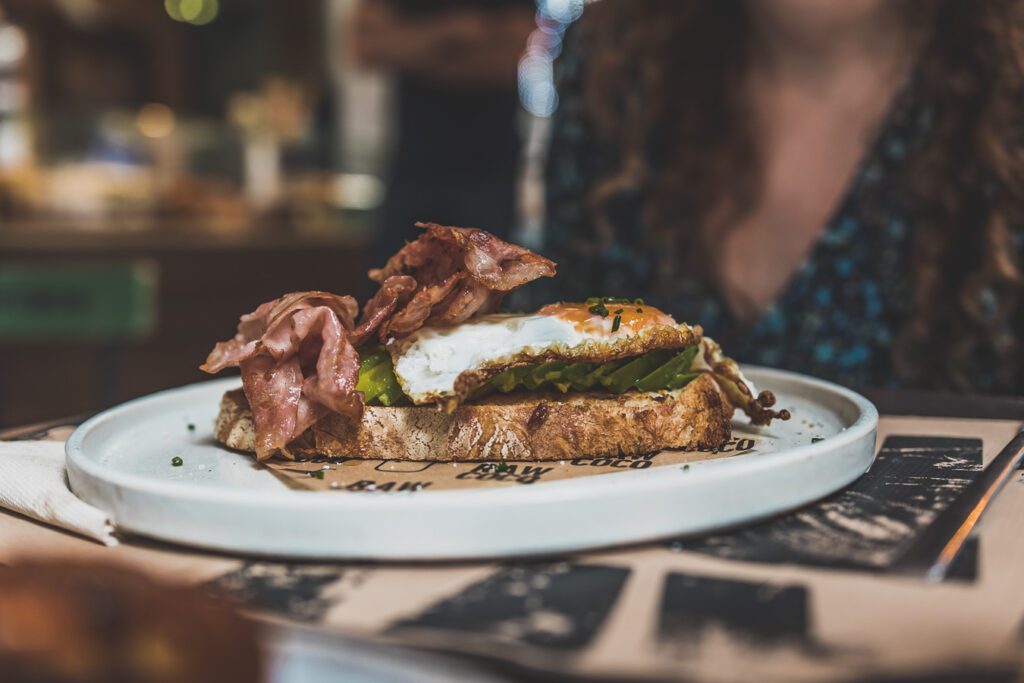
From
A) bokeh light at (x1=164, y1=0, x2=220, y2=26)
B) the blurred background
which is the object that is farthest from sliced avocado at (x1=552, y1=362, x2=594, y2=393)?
bokeh light at (x1=164, y1=0, x2=220, y2=26)

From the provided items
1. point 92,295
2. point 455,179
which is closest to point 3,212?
point 92,295

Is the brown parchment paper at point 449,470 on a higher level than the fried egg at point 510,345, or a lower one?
lower

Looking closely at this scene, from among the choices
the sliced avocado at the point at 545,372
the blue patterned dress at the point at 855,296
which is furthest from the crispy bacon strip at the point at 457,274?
the blue patterned dress at the point at 855,296

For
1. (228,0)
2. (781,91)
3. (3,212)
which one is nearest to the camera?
(781,91)

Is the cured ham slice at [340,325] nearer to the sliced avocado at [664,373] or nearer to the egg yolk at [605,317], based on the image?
the egg yolk at [605,317]

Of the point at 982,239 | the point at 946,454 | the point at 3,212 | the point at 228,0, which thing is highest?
the point at 228,0

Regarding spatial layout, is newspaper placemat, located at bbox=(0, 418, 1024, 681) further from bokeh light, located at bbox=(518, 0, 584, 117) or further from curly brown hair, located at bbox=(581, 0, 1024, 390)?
bokeh light, located at bbox=(518, 0, 584, 117)

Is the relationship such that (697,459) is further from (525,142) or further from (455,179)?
(525,142)
